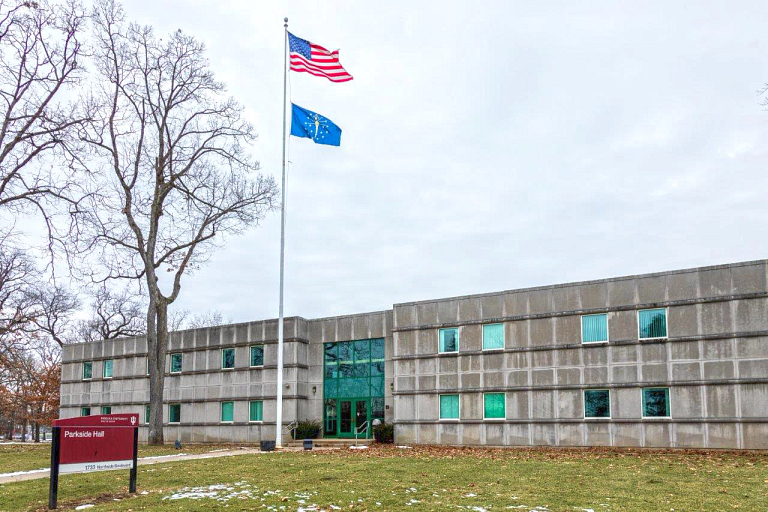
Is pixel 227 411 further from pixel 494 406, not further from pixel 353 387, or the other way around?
pixel 494 406

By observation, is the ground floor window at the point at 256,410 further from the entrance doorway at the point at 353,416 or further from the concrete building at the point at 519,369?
the entrance doorway at the point at 353,416

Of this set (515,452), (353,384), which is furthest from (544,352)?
(353,384)

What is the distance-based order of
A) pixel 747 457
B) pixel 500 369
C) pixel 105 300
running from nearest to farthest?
pixel 747 457, pixel 500 369, pixel 105 300

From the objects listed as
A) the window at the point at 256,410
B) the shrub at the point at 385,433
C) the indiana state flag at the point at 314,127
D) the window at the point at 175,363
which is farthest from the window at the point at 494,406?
the window at the point at 175,363

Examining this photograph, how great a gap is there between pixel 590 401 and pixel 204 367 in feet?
68.1

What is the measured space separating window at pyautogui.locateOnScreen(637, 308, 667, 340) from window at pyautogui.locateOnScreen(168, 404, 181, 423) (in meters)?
25.0

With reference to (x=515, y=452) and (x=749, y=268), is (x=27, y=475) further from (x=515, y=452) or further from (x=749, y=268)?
(x=749, y=268)

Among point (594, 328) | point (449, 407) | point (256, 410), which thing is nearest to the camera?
point (594, 328)

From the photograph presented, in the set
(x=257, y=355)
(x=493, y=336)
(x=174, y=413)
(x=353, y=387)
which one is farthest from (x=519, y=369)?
(x=174, y=413)

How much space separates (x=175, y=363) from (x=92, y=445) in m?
→ 26.6

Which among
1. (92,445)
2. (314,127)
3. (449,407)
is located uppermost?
(314,127)

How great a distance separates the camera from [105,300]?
58.8 m

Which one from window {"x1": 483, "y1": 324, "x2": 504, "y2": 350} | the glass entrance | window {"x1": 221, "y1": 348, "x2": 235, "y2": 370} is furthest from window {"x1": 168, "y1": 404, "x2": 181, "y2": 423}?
window {"x1": 483, "y1": 324, "x2": 504, "y2": 350}

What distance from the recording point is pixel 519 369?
28.7 m
